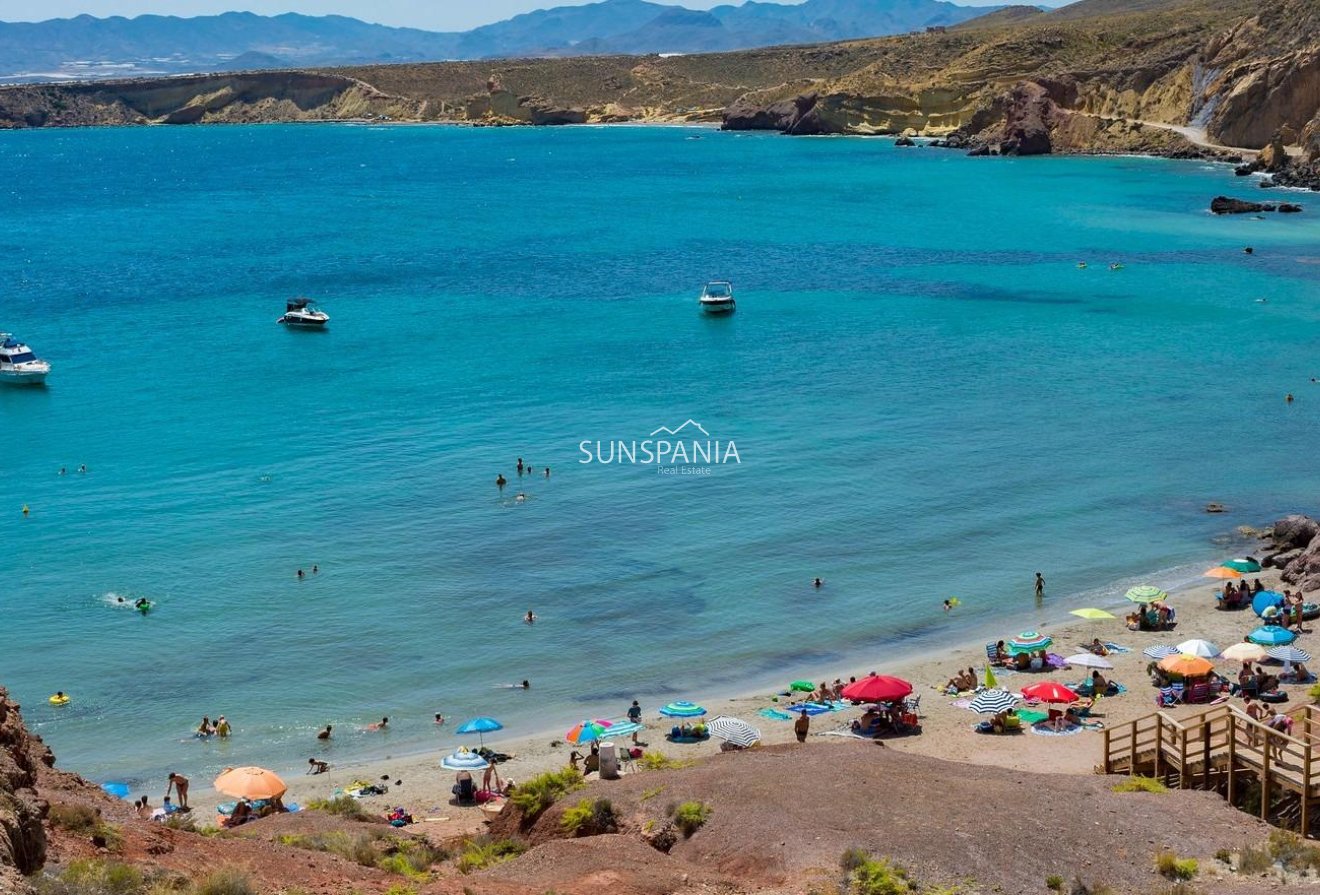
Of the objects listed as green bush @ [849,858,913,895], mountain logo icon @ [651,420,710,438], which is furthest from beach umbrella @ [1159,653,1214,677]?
mountain logo icon @ [651,420,710,438]

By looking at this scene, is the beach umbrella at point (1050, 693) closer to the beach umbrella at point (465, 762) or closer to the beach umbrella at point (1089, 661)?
the beach umbrella at point (1089, 661)

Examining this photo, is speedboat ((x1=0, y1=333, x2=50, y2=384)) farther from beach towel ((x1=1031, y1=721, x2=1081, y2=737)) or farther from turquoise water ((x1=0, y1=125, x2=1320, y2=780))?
beach towel ((x1=1031, y1=721, x2=1081, y2=737))

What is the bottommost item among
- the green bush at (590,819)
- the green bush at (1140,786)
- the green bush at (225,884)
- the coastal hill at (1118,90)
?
the green bush at (1140,786)

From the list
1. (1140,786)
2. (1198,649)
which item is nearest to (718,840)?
(1140,786)

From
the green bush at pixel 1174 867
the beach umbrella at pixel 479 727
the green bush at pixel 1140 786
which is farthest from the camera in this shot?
the beach umbrella at pixel 479 727

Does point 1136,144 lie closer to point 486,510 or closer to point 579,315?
point 579,315

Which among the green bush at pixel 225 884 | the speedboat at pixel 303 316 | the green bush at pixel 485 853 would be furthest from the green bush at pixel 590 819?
the speedboat at pixel 303 316

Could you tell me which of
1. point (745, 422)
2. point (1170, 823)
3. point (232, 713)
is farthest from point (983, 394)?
point (1170, 823)
